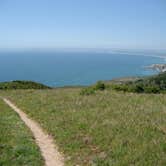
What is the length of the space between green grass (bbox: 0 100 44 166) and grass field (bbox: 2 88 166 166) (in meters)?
1.10

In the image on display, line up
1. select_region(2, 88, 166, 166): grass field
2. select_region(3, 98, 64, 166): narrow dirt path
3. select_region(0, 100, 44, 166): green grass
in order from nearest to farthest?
select_region(2, 88, 166, 166): grass field < select_region(0, 100, 44, 166): green grass < select_region(3, 98, 64, 166): narrow dirt path

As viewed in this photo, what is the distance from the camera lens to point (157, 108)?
20.4 meters

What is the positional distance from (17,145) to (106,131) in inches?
148

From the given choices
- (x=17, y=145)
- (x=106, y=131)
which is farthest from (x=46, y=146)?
(x=106, y=131)

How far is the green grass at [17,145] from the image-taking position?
11109mm

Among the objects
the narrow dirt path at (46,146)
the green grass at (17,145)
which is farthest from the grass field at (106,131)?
the green grass at (17,145)

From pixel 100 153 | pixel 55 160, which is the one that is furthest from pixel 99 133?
pixel 55 160

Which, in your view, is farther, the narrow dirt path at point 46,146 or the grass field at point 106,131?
the narrow dirt path at point 46,146

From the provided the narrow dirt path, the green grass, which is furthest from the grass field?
the green grass

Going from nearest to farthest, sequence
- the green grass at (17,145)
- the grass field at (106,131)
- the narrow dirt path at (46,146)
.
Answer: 1. the grass field at (106,131)
2. the green grass at (17,145)
3. the narrow dirt path at (46,146)

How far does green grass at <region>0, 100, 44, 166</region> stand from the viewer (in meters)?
11.1

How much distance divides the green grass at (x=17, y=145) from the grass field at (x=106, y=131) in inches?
43.1

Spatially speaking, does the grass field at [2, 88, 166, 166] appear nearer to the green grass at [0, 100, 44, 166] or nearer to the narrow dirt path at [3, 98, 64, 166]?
the narrow dirt path at [3, 98, 64, 166]

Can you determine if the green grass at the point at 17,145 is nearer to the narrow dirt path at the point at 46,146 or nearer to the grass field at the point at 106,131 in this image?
the narrow dirt path at the point at 46,146
